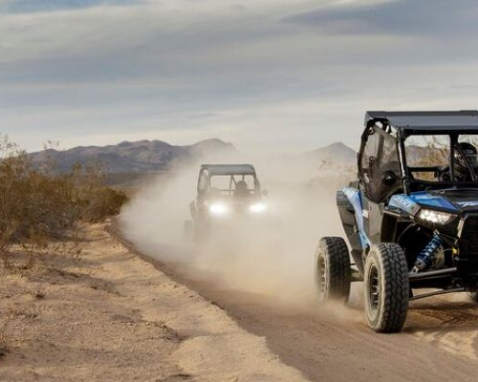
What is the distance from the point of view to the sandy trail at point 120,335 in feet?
21.6

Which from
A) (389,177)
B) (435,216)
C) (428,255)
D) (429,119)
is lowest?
(428,255)

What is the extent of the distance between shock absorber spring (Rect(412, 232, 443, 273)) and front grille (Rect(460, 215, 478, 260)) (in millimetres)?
432

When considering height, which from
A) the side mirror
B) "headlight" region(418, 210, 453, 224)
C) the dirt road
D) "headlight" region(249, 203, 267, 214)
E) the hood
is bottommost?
the dirt road

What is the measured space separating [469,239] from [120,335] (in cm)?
373

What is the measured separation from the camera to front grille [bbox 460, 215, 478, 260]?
25.8ft

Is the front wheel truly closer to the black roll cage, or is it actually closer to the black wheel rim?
the black wheel rim

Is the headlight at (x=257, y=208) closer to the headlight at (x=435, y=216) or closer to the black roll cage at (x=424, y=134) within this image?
the black roll cage at (x=424, y=134)

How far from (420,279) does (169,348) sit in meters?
2.77

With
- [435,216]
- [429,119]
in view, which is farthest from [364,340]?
[429,119]

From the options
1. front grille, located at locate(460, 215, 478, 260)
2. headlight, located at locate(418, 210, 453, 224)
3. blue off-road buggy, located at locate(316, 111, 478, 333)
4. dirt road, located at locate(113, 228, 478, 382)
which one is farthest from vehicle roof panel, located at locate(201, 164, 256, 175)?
front grille, located at locate(460, 215, 478, 260)

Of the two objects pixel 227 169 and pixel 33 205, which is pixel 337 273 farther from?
pixel 33 205

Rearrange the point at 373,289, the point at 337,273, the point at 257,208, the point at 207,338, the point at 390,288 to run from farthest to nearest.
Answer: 1. the point at 257,208
2. the point at 337,273
3. the point at 373,289
4. the point at 390,288
5. the point at 207,338

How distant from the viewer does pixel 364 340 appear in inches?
315

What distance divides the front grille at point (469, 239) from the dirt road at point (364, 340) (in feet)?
2.89
